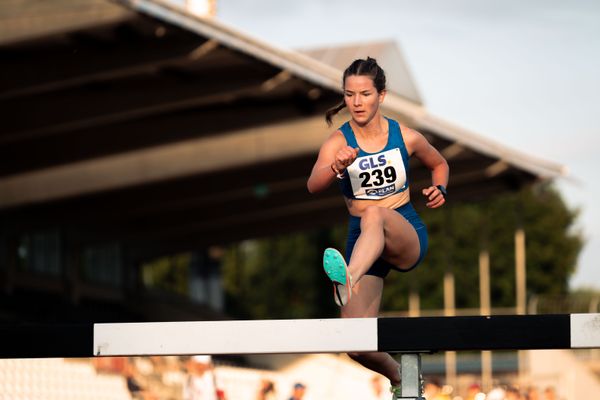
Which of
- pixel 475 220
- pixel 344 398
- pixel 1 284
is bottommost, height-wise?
pixel 344 398

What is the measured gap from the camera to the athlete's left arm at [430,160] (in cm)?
635

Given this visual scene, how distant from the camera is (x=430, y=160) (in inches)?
261

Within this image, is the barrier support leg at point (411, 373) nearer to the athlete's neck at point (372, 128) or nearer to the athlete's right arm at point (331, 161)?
the athlete's right arm at point (331, 161)

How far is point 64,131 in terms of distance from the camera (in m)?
32.5

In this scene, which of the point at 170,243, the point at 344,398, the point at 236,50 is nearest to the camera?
the point at 236,50

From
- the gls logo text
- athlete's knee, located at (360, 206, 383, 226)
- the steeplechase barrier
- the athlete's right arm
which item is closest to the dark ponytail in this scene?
the athlete's right arm

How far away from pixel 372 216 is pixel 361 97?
24.6 inches

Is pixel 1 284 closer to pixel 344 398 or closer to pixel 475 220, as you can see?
pixel 344 398

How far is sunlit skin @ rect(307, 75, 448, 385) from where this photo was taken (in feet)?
20.0

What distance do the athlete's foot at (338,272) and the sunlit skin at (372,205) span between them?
60 millimetres

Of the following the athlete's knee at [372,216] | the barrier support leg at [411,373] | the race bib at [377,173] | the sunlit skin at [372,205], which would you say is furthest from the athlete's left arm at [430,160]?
the barrier support leg at [411,373]

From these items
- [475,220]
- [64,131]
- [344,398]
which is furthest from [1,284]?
[475,220]

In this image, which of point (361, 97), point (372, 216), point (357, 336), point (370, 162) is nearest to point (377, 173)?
point (370, 162)

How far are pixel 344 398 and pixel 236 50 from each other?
8.81 m
